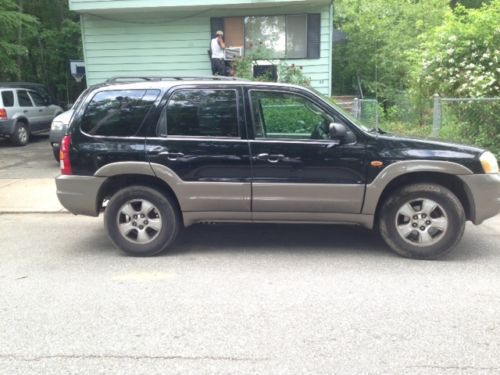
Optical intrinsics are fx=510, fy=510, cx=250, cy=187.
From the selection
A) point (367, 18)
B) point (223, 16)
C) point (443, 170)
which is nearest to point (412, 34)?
point (367, 18)

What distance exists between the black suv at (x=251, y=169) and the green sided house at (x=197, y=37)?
896cm

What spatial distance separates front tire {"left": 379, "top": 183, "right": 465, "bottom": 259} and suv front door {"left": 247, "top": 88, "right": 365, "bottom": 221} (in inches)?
15.2

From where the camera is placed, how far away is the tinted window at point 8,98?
14613 millimetres

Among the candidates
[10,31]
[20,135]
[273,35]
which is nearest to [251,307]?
[273,35]

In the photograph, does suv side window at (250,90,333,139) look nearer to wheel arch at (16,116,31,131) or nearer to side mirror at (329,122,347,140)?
side mirror at (329,122,347,140)

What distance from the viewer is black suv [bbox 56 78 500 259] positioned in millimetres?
5105

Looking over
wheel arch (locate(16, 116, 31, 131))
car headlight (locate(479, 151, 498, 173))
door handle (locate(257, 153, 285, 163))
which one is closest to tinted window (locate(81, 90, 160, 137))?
door handle (locate(257, 153, 285, 163))

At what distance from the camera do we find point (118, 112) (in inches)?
212

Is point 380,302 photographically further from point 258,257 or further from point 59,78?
point 59,78

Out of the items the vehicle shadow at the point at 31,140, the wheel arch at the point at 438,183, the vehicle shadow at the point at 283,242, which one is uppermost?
the wheel arch at the point at 438,183

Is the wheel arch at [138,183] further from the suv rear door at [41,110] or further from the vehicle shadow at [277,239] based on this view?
the suv rear door at [41,110]

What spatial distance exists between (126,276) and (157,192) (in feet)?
3.13

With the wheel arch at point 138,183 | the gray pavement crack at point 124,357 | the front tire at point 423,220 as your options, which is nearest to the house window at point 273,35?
the wheel arch at point 138,183

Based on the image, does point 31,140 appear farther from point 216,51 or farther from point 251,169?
point 251,169
